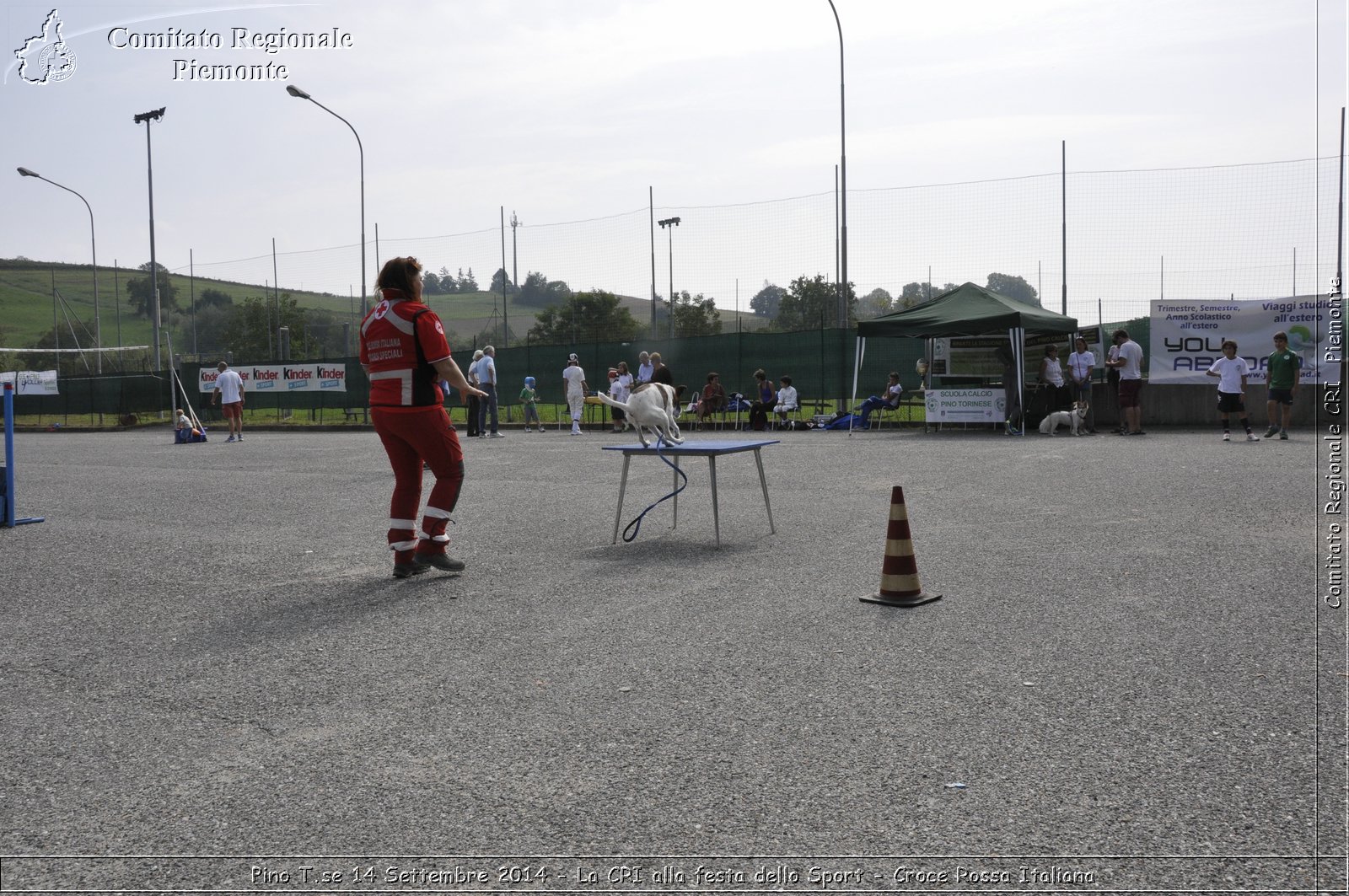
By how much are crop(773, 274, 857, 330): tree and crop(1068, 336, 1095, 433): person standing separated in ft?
30.6

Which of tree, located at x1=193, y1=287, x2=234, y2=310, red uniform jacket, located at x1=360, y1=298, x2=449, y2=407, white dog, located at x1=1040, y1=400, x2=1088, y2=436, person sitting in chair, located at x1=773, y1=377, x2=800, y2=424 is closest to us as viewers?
red uniform jacket, located at x1=360, y1=298, x2=449, y2=407

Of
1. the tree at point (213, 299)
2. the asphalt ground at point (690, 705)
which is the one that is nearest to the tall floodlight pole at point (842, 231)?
the asphalt ground at point (690, 705)

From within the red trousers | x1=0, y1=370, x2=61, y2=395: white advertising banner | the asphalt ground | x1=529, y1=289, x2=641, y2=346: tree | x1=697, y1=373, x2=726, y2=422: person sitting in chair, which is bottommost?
the asphalt ground

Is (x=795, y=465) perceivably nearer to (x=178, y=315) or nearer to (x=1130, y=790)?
(x=1130, y=790)

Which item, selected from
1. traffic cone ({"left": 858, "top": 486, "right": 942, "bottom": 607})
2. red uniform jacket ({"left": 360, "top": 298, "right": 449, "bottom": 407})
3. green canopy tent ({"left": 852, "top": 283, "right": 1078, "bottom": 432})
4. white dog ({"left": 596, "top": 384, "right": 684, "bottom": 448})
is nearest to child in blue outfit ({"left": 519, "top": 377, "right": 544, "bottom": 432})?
green canopy tent ({"left": 852, "top": 283, "right": 1078, "bottom": 432})

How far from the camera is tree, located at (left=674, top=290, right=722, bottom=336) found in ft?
114

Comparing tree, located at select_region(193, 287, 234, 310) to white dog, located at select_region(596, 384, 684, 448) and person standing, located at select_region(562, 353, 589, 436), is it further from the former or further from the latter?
white dog, located at select_region(596, 384, 684, 448)

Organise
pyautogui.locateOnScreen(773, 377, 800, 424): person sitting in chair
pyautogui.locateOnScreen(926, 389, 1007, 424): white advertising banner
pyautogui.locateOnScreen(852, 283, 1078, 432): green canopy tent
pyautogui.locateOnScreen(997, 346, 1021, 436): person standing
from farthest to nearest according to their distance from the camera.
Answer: pyautogui.locateOnScreen(773, 377, 800, 424): person sitting in chair < pyautogui.locateOnScreen(926, 389, 1007, 424): white advertising banner < pyautogui.locateOnScreen(997, 346, 1021, 436): person standing < pyautogui.locateOnScreen(852, 283, 1078, 432): green canopy tent

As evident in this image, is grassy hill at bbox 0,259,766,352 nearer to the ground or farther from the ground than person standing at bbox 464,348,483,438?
farther from the ground

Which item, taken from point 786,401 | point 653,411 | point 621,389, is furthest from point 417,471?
point 621,389

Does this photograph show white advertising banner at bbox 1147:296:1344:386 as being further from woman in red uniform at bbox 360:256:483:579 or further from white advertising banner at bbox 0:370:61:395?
white advertising banner at bbox 0:370:61:395

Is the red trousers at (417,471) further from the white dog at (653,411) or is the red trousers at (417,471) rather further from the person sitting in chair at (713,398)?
the person sitting in chair at (713,398)

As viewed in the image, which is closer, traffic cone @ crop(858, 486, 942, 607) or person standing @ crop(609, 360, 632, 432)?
traffic cone @ crop(858, 486, 942, 607)

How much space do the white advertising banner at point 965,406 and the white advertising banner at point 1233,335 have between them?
312cm
